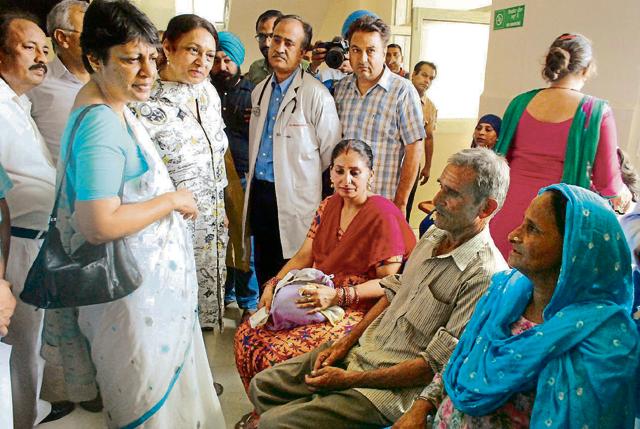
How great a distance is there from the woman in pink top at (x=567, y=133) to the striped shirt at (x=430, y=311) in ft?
3.17

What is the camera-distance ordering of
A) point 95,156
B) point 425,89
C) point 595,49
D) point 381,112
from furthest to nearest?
1. point 425,89
2. point 595,49
3. point 381,112
4. point 95,156

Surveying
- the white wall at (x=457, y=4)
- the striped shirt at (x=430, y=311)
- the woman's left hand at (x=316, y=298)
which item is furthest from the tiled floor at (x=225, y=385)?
the white wall at (x=457, y=4)

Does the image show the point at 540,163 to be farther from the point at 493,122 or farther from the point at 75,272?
the point at 75,272

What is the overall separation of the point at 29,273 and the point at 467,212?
3.73 ft

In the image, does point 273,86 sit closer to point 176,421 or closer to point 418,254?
point 418,254

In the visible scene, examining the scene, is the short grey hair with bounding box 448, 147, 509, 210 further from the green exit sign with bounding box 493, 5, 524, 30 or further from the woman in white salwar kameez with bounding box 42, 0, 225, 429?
the green exit sign with bounding box 493, 5, 524, 30

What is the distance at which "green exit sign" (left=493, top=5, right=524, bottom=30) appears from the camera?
10.6 feet

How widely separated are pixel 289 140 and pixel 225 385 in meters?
1.15

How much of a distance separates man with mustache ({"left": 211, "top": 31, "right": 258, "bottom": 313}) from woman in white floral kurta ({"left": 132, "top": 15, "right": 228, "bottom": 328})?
0.52 meters

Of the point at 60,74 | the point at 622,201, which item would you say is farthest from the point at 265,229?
the point at 622,201

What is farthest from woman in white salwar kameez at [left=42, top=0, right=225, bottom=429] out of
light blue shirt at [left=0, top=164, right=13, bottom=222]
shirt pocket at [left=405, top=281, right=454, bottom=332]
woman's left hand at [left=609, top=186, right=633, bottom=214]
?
woman's left hand at [left=609, top=186, right=633, bottom=214]

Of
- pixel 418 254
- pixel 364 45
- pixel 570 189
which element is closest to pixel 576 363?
pixel 570 189

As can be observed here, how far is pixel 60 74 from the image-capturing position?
1.49 metres

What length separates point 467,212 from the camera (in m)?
1.38
